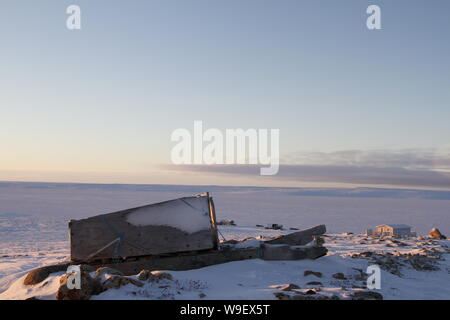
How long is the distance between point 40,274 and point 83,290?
2.66 m

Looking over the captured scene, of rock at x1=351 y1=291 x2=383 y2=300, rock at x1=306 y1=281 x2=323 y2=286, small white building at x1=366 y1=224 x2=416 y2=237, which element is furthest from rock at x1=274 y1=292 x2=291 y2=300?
small white building at x1=366 y1=224 x2=416 y2=237

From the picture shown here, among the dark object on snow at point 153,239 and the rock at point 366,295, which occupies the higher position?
the dark object on snow at point 153,239

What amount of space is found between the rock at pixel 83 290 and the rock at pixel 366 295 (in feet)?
12.4

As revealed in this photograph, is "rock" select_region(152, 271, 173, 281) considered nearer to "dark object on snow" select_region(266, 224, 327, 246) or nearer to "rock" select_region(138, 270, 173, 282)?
"rock" select_region(138, 270, 173, 282)

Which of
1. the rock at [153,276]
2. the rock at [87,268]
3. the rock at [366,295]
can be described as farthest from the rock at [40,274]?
the rock at [366,295]

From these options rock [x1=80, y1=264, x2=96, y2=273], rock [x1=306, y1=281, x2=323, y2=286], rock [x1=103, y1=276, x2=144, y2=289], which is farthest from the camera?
rock [x1=80, y1=264, x2=96, y2=273]

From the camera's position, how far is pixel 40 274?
26.3ft

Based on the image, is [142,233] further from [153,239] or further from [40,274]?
[40,274]

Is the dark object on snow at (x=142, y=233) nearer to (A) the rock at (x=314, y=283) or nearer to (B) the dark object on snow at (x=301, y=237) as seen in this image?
(B) the dark object on snow at (x=301, y=237)

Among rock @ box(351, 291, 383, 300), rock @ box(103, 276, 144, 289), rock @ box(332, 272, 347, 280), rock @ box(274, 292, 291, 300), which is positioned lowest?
rock @ box(332, 272, 347, 280)

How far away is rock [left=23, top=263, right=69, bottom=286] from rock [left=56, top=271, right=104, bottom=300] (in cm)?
218

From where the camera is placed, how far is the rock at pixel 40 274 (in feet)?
25.9

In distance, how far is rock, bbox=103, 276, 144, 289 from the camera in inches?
242
